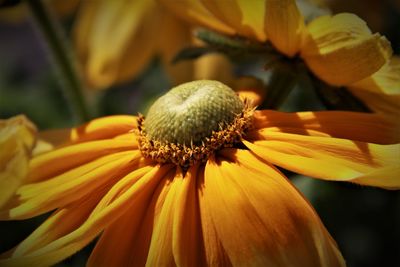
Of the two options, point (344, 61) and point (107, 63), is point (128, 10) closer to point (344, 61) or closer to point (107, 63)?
point (107, 63)

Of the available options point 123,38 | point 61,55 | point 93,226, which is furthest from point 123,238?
point 123,38

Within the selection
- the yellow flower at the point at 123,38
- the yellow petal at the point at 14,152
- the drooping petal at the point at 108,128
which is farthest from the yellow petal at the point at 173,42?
the yellow petal at the point at 14,152

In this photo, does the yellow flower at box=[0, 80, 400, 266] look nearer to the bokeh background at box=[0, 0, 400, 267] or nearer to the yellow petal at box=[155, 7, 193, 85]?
the bokeh background at box=[0, 0, 400, 267]

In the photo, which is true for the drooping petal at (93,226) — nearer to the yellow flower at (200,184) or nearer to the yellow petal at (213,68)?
the yellow flower at (200,184)

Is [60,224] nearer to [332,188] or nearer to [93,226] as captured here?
[93,226]

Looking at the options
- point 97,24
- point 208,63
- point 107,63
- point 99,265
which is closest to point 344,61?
point 99,265

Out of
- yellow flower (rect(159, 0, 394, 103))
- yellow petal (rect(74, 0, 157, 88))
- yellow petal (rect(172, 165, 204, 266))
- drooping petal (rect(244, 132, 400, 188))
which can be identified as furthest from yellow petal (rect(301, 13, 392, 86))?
yellow petal (rect(74, 0, 157, 88))
